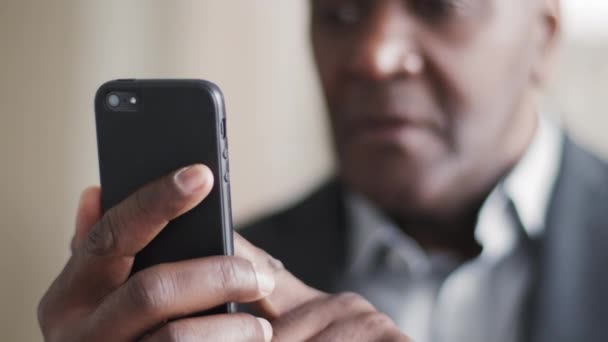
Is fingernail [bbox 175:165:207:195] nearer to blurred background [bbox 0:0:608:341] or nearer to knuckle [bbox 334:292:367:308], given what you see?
knuckle [bbox 334:292:367:308]

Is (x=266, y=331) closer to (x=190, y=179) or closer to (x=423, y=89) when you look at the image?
(x=190, y=179)

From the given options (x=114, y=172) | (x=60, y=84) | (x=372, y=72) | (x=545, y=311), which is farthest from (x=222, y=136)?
(x=60, y=84)

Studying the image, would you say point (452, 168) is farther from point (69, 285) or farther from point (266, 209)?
point (266, 209)

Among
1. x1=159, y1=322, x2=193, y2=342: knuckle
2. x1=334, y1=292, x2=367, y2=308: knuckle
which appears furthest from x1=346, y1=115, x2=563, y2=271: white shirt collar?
x1=159, y1=322, x2=193, y2=342: knuckle

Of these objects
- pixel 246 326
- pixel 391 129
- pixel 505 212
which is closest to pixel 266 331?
pixel 246 326

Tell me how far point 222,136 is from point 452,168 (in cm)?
37

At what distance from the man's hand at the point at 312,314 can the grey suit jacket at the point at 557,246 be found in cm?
30

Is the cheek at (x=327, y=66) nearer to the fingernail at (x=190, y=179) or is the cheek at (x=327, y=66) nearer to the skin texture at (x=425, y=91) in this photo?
the skin texture at (x=425, y=91)

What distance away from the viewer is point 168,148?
0.34 meters

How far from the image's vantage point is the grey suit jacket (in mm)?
618

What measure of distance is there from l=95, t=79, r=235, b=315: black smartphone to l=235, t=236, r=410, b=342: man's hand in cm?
4

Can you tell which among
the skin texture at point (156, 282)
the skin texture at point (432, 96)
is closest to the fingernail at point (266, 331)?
the skin texture at point (156, 282)

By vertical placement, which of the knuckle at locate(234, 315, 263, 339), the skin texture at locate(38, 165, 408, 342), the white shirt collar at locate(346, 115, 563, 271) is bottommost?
the white shirt collar at locate(346, 115, 563, 271)

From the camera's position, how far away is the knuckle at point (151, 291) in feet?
1.03
